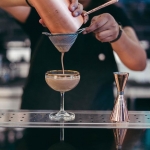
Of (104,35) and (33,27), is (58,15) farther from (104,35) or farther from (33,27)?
(33,27)

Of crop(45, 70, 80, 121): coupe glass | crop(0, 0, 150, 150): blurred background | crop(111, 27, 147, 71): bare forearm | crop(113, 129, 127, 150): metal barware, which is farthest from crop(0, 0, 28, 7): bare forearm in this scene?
crop(0, 0, 150, 150): blurred background

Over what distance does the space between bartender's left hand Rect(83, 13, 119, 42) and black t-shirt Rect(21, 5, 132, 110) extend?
382 millimetres

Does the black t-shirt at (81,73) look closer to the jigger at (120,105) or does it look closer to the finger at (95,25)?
the finger at (95,25)

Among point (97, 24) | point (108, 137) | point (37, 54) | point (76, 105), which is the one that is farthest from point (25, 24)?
point (108, 137)

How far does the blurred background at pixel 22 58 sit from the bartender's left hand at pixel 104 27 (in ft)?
3.05

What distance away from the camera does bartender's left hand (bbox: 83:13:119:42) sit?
137cm

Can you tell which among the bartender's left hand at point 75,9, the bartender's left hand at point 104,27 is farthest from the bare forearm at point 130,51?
the bartender's left hand at point 75,9

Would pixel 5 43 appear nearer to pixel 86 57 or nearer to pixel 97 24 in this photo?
pixel 86 57

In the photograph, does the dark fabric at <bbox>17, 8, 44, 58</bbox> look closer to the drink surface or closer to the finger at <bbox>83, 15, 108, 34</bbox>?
the finger at <bbox>83, 15, 108, 34</bbox>

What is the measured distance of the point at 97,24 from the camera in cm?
137

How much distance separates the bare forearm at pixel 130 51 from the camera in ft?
5.70

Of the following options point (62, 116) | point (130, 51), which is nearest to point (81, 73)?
point (130, 51)

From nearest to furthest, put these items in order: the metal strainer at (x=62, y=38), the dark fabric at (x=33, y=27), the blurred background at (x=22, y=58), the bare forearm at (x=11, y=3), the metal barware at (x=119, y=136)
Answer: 1. the metal barware at (x=119, y=136)
2. the metal strainer at (x=62, y=38)
3. the bare forearm at (x=11, y=3)
4. the dark fabric at (x=33, y=27)
5. the blurred background at (x=22, y=58)

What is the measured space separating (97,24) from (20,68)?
3.94 ft
